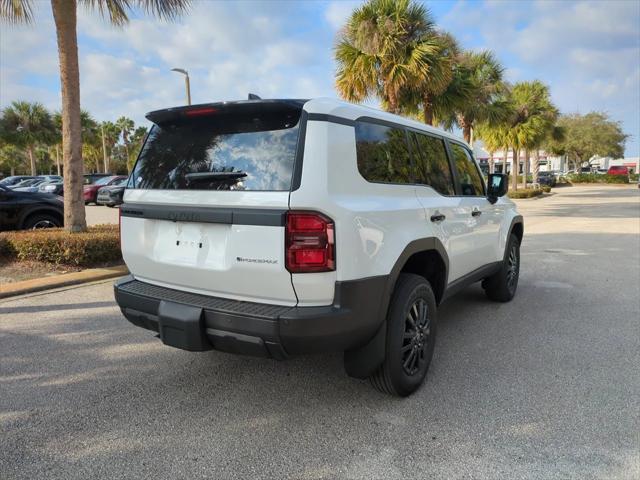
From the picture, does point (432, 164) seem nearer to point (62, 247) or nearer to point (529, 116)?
point (62, 247)

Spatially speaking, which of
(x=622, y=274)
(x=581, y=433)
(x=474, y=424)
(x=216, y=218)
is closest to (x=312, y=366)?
(x=474, y=424)

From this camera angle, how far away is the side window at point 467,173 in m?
4.24

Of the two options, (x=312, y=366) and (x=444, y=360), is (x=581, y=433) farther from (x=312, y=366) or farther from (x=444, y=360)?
(x=312, y=366)

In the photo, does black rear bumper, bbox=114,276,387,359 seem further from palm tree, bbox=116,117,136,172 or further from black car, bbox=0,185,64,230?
palm tree, bbox=116,117,136,172

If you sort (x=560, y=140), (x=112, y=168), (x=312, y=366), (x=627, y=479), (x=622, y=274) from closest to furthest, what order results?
(x=627, y=479)
(x=312, y=366)
(x=622, y=274)
(x=560, y=140)
(x=112, y=168)

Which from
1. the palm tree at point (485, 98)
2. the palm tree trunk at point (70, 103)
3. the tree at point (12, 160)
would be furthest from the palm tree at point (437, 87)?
the tree at point (12, 160)

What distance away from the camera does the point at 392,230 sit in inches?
112

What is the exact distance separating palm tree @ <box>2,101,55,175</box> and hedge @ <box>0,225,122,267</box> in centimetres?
4145

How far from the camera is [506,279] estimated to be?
5.38 meters

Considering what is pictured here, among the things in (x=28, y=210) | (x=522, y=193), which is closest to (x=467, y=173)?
(x=28, y=210)

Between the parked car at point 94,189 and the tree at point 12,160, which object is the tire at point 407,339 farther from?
the tree at point 12,160

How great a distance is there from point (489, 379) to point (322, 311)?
5.46ft

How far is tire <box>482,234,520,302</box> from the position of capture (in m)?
5.28

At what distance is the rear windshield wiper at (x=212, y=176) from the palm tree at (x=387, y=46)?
11.3 metres
